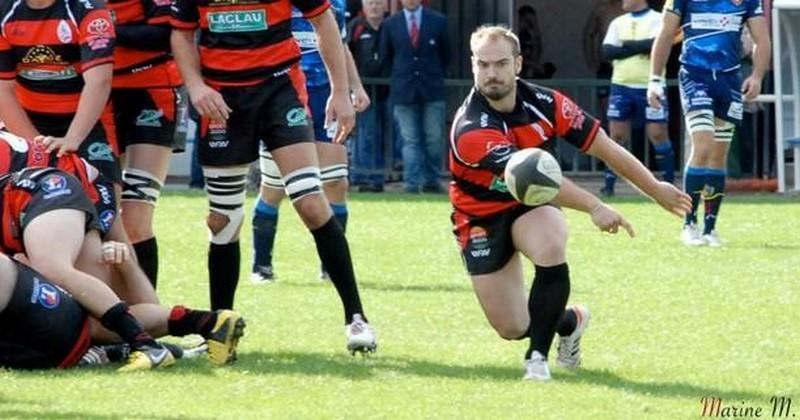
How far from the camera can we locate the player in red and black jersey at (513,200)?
315 inches

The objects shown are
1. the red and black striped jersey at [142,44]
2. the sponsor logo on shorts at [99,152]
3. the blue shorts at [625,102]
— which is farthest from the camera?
the blue shorts at [625,102]

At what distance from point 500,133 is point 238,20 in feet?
4.21

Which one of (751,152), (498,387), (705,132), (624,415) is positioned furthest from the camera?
(751,152)

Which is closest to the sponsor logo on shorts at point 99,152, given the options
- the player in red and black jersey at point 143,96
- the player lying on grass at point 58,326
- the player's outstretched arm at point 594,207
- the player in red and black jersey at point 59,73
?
the player in red and black jersey at point 59,73

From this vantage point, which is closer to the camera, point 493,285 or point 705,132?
point 493,285

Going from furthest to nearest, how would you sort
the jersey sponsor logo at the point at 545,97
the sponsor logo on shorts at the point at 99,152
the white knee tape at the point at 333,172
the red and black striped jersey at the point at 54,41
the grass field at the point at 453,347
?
1. the white knee tape at the point at 333,172
2. the sponsor logo on shorts at the point at 99,152
3. the red and black striped jersey at the point at 54,41
4. the jersey sponsor logo at the point at 545,97
5. the grass field at the point at 453,347

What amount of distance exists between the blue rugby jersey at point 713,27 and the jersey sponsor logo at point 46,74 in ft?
19.5

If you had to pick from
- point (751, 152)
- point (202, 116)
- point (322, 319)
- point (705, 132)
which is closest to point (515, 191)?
point (202, 116)

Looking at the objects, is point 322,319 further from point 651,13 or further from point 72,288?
point 651,13

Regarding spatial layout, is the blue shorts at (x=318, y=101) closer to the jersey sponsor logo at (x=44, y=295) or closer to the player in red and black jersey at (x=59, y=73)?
the player in red and black jersey at (x=59, y=73)

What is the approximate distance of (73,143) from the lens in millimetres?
8500

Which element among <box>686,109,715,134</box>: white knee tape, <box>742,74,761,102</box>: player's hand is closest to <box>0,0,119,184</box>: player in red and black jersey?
<box>686,109,715,134</box>: white knee tape

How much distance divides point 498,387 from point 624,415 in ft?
2.45

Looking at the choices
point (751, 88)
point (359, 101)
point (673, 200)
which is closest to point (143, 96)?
point (359, 101)
